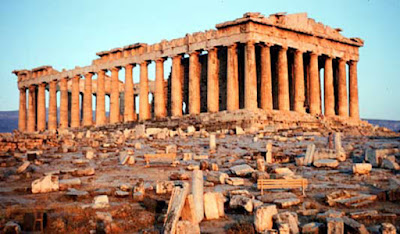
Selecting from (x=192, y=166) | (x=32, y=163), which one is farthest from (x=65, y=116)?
(x=192, y=166)

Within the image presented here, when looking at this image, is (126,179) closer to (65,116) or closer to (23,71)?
(65,116)

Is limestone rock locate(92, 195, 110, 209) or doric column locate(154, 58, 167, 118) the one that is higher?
doric column locate(154, 58, 167, 118)

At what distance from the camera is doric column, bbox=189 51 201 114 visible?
33438 mm

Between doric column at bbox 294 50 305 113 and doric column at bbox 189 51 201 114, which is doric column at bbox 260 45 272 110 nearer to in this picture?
doric column at bbox 294 50 305 113

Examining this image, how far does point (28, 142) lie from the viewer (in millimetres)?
22172

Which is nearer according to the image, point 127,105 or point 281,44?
point 281,44

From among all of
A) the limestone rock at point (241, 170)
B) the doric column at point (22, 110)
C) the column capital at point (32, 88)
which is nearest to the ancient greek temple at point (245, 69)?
the column capital at point (32, 88)

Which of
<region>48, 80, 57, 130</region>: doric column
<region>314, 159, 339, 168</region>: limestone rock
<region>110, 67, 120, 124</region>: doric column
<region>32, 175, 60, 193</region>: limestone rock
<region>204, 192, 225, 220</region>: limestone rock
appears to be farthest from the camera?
<region>48, 80, 57, 130</region>: doric column

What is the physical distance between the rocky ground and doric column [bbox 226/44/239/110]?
13236 millimetres

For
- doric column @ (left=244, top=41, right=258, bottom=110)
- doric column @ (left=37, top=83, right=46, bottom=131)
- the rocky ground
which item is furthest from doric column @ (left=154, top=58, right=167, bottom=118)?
the rocky ground

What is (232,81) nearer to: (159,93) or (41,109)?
(159,93)

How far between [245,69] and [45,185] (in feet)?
72.8

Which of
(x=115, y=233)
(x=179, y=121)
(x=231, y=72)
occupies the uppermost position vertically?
(x=231, y=72)

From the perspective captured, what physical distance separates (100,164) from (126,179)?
12.2ft
